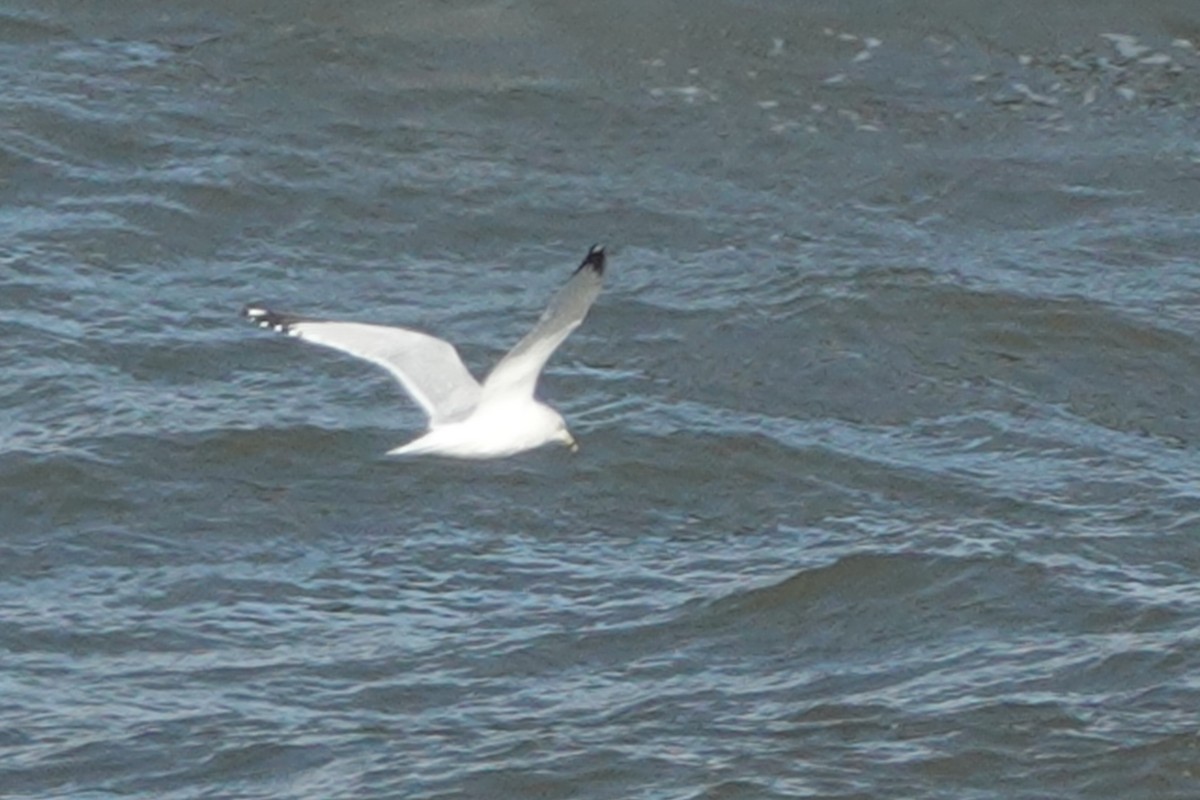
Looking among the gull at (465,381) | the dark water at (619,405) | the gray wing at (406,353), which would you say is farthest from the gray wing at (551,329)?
the dark water at (619,405)

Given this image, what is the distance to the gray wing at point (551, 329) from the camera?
7.78m

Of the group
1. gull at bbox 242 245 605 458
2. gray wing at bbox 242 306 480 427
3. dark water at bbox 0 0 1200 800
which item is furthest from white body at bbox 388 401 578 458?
dark water at bbox 0 0 1200 800

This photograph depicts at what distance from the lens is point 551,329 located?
805 cm

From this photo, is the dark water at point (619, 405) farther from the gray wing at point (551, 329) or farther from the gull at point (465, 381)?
the gray wing at point (551, 329)

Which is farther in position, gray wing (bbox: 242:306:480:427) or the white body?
gray wing (bbox: 242:306:480:427)

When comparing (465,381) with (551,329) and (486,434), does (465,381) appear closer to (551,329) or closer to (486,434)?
(486,434)

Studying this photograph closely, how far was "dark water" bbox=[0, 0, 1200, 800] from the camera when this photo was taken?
8.17 m

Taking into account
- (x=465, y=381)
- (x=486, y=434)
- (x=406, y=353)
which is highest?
(x=406, y=353)

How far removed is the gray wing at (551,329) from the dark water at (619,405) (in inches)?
31.0

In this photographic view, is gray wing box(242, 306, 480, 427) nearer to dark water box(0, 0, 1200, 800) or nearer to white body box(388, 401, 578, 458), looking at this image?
white body box(388, 401, 578, 458)

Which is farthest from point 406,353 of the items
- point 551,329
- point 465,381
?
point 551,329

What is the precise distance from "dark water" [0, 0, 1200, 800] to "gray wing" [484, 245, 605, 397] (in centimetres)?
79

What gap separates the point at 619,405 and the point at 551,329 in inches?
85.4

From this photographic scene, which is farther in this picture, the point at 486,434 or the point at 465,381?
the point at 465,381
